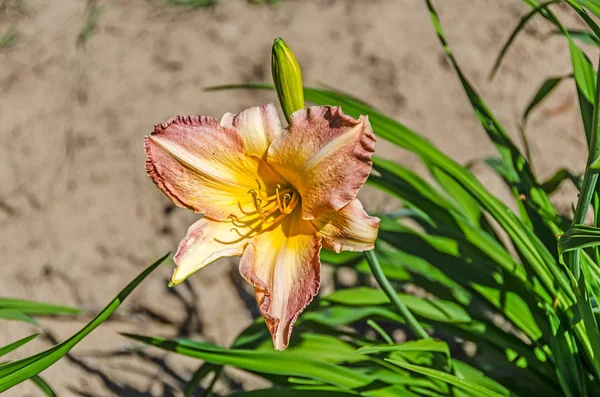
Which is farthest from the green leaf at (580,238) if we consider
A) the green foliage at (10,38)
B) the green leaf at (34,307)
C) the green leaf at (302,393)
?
the green foliage at (10,38)

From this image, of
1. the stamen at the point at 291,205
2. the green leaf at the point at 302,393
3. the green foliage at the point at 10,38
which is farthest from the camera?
Answer: the green foliage at the point at 10,38

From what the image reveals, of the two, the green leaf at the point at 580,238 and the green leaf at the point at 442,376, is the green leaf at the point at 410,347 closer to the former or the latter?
the green leaf at the point at 442,376

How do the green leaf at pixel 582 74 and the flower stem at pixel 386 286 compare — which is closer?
the flower stem at pixel 386 286

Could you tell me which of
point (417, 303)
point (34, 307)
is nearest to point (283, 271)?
point (417, 303)

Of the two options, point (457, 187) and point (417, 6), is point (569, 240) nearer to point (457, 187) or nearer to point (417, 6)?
point (457, 187)

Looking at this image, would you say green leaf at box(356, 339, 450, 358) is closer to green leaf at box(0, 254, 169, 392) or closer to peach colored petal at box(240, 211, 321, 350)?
peach colored petal at box(240, 211, 321, 350)

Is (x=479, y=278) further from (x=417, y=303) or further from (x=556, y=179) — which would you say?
(x=556, y=179)
